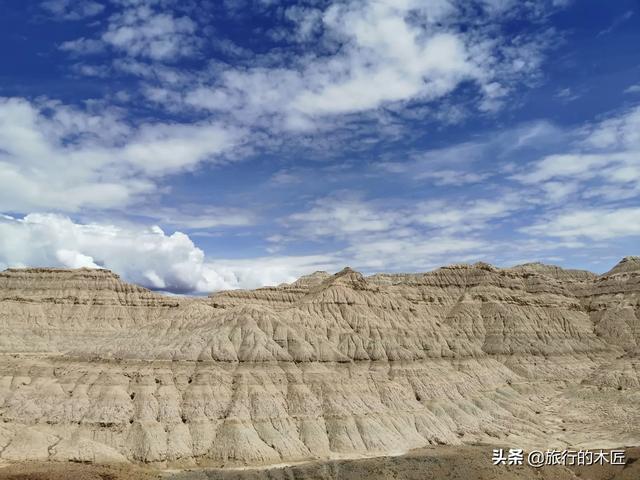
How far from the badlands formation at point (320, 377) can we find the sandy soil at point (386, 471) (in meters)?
3.81

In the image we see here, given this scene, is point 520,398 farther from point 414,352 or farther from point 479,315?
point 479,315

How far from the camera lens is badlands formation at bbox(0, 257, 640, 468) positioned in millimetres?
66250

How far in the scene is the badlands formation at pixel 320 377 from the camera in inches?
2608

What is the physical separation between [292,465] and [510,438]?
3416cm

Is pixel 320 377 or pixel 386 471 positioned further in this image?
pixel 320 377

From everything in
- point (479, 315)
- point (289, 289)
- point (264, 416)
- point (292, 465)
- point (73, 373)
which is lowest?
point (292, 465)

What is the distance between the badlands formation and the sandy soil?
381 cm

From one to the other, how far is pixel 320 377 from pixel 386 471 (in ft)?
69.8

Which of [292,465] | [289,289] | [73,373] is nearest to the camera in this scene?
[292,465]

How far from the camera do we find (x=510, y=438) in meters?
79.6

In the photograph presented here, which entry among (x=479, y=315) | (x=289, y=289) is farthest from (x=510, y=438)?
(x=289, y=289)

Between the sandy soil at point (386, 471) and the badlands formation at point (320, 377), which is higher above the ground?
the badlands formation at point (320, 377)

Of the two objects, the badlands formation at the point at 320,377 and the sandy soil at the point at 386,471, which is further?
the badlands formation at the point at 320,377

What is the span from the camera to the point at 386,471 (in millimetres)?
58594
